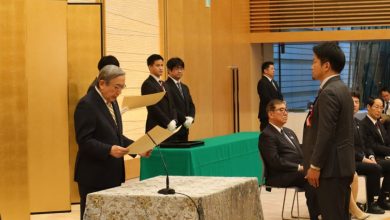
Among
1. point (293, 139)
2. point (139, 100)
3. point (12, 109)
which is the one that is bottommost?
point (293, 139)

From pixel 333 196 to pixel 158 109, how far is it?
347 centimetres

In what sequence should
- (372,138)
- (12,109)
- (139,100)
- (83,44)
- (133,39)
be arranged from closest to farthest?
(139,100) < (12,109) < (372,138) < (83,44) < (133,39)

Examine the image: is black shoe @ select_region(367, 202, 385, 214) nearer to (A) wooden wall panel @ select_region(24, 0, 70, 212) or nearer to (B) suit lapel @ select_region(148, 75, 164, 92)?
(B) suit lapel @ select_region(148, 75, 164, 92)

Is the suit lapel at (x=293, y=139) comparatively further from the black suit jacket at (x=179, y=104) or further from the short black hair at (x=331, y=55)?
the short black hair at (x=331, y=55)

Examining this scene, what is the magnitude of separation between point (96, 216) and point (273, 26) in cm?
1098

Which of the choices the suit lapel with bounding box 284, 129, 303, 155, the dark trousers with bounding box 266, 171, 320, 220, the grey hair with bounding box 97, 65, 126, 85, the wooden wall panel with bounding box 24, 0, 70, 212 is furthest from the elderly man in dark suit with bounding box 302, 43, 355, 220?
the wooden wall panel with bounding box 24, 0, 70, 212

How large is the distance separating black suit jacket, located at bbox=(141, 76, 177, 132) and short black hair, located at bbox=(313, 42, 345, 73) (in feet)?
10.9

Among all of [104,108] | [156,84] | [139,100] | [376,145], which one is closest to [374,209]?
[376,145]

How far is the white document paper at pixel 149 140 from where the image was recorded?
4.15 metres

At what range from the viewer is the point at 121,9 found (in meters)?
10.1

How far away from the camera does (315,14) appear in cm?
1445

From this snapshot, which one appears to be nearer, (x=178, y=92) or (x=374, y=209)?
(x=374, y=209)

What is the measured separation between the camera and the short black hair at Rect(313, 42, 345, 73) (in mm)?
4562

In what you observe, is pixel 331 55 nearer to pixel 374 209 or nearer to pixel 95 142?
pixel 95 142
